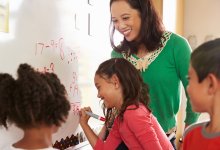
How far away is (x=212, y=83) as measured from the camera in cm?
97

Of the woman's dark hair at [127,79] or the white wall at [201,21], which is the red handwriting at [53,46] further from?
the white wall at [201,21]

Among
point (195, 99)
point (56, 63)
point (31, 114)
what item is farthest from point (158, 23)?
point (31, 114)

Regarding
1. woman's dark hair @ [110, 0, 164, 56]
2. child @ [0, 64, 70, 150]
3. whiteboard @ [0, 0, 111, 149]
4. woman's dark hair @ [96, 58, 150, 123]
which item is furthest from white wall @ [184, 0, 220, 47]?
child @ [0, 64, 70, 150]

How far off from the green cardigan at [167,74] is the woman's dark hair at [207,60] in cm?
48

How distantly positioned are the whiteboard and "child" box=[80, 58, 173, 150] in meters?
0.17

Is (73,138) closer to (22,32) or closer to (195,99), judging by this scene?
(22,32)

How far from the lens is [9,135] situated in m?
1.09

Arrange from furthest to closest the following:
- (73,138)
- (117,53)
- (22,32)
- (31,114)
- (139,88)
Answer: (117,53) → (73,138) → (139,88) → (22,32) → (31,114)

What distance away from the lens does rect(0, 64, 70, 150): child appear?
86cm

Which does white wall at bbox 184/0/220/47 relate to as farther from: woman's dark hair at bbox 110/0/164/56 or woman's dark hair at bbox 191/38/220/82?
woman's dark hair at bbox 191/38/220/82

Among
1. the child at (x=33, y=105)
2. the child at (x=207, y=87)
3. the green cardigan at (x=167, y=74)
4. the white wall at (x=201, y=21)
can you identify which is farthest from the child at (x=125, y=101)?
the white wall at (x=201, y=21)

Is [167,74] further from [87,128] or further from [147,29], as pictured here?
[87,128]

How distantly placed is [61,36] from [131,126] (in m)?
0.46

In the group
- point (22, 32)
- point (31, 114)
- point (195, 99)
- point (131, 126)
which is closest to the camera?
point (31, 114)
